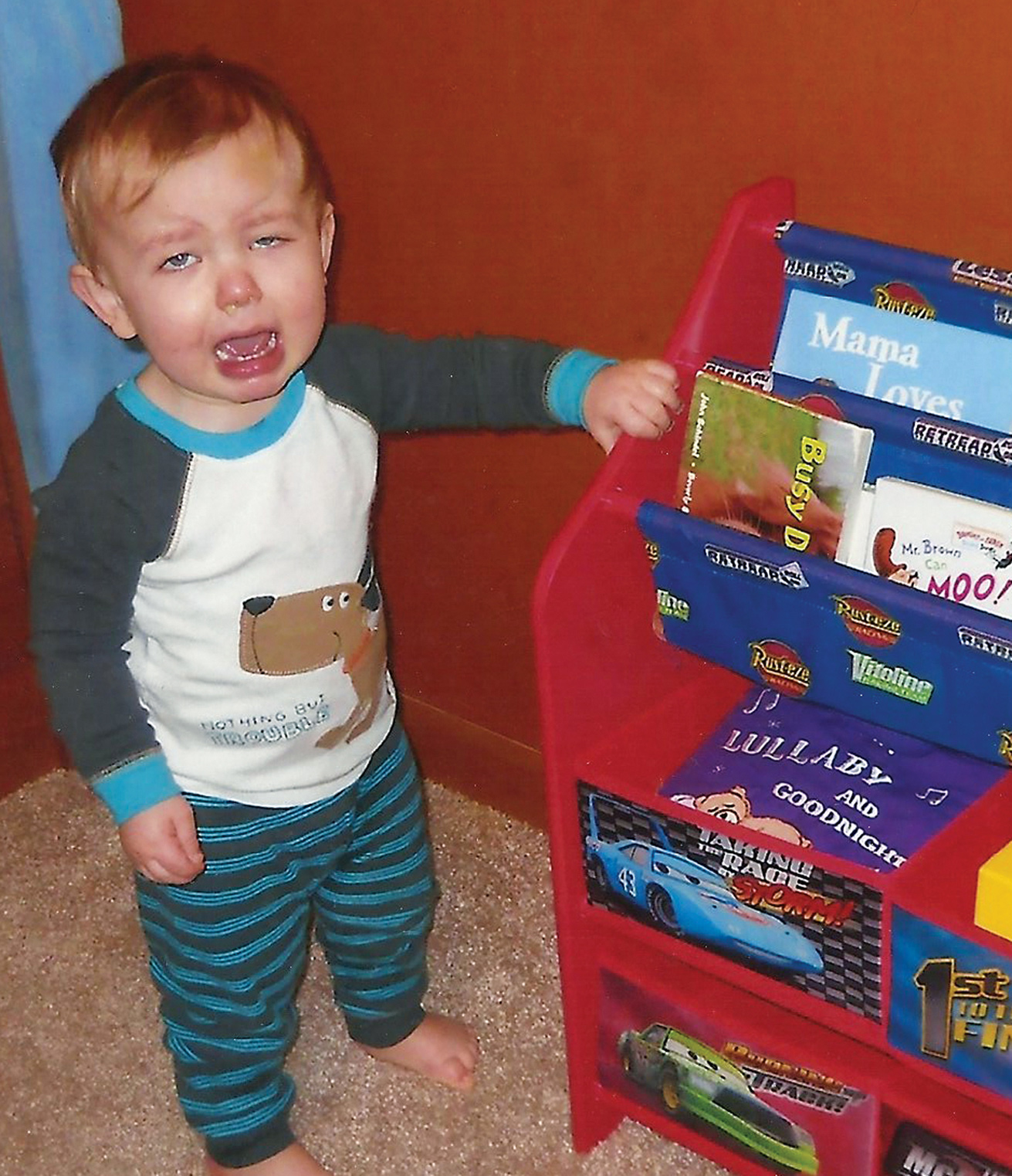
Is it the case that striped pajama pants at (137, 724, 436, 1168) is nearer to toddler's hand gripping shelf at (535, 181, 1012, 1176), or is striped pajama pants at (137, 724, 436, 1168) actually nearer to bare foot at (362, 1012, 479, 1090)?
bare foot at (362, 1012, 479, 1090)

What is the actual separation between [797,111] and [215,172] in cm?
43

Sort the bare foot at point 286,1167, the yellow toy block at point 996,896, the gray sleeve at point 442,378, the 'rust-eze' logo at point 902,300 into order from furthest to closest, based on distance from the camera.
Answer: the bare foot at point 286,1167 < the gray sleeve at point 442,378 < the 'rust-eze' logo at point 902,300 < the yellow toy block at point 996,896

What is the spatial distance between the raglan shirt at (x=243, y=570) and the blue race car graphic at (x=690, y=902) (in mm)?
219

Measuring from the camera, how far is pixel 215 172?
1.05 meters

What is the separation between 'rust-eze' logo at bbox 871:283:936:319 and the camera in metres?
1.10

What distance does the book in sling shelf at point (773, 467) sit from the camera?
105 centimetres

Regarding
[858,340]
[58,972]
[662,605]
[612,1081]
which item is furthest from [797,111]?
[58,972]

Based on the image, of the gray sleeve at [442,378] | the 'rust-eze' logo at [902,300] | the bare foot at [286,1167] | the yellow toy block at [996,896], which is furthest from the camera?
the bare foot at [286,1167]

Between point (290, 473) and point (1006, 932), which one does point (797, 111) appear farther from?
point (1006, 932)

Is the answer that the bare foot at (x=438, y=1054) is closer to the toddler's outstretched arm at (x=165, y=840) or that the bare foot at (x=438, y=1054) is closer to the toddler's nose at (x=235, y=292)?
the toddler's outstretched arm at (x=165, y=840)

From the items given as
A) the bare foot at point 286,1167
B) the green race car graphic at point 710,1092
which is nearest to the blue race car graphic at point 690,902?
the green race car graphic at point 710,1092

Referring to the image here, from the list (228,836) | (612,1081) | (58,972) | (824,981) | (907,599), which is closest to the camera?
(907,599)

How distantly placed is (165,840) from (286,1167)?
0.40 meters

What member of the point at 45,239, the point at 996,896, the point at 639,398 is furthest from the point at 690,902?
the point at 45,239
